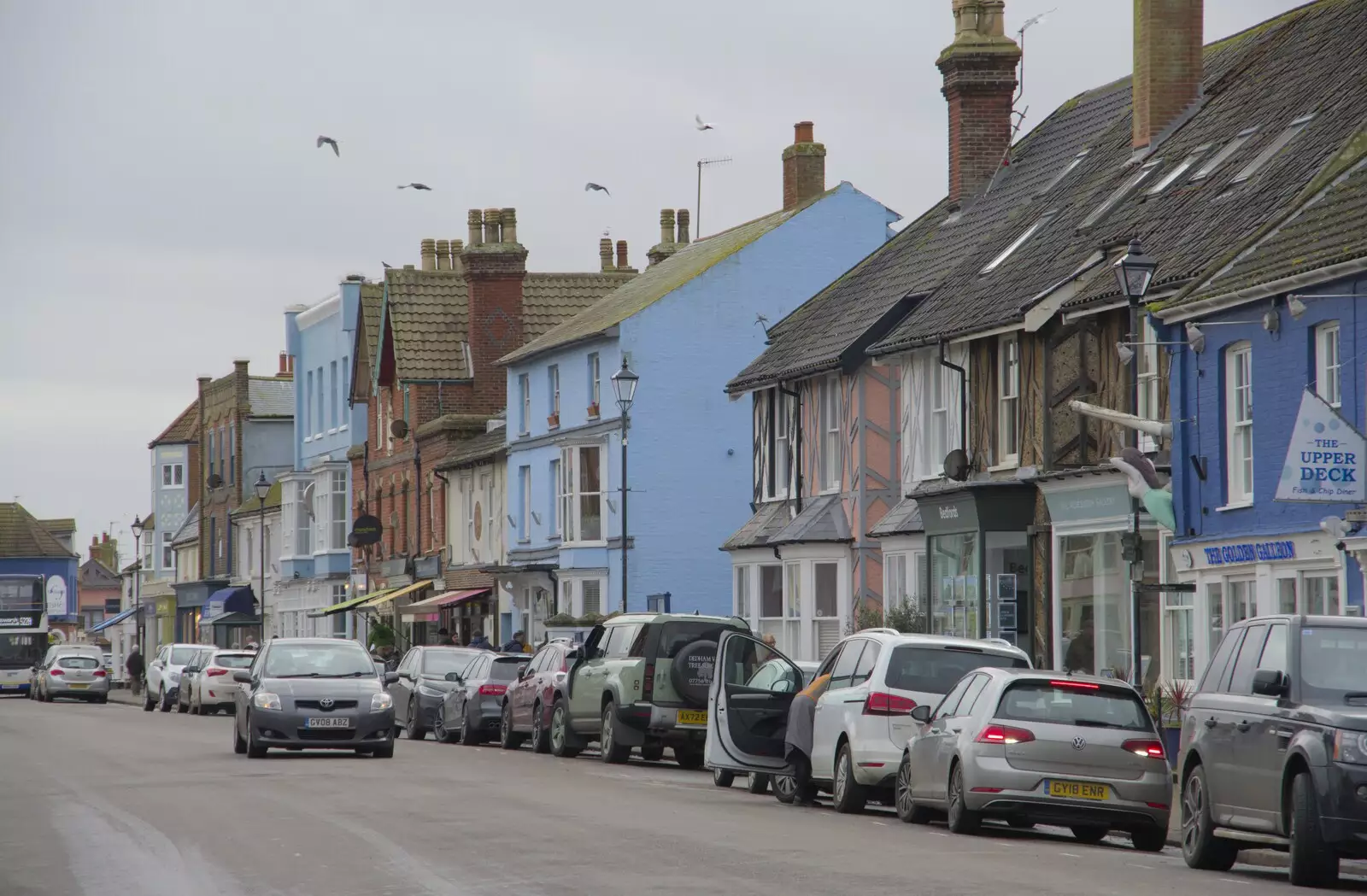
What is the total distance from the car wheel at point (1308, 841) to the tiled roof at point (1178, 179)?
45.9 ft

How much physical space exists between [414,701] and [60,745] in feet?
24.3

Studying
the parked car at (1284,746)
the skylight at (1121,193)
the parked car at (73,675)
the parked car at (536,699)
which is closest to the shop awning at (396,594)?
the parked car at (73,675)

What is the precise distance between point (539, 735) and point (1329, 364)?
1407 centimetres

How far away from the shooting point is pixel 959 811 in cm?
1834

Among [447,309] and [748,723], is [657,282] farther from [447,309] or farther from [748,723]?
[748,723]

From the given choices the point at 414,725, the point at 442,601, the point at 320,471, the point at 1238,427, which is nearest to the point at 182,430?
the point at 320,471

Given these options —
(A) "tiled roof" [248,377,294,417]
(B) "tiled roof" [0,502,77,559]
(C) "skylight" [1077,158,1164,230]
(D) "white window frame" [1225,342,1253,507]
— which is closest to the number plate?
(D) "white window frame" [1225,342,1253,507]

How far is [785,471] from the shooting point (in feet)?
145

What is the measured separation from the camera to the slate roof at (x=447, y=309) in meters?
64.8

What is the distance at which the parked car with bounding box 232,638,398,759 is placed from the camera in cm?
2870

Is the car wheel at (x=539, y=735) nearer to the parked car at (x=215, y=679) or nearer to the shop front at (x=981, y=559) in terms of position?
the shop front at (x=981, y=559)

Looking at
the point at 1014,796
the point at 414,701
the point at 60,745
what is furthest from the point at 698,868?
the point at 414,701

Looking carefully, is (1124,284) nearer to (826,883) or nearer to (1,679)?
(826,883)

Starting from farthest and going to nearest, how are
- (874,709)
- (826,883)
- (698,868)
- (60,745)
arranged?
1. (60,745)
2. (874,709)
3. (698,868)
4. (826,883)
